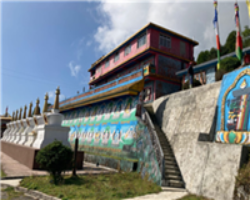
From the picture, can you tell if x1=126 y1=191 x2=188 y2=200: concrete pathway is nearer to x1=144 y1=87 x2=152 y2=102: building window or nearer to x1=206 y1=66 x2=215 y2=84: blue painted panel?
x1=144 y1=87 x2=152 y2=102: building window

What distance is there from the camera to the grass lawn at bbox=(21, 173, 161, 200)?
7227 millimetres

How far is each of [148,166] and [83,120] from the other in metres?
13.2

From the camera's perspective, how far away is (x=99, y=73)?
27781 millimetres

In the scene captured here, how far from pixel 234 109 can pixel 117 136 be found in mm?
8627

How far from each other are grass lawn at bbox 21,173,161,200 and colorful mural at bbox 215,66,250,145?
3567 mm

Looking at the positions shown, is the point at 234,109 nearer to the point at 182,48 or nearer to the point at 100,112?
the point at 100,112

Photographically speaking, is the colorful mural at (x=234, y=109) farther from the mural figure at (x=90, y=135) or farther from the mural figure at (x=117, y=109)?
the mural figure at (x=90, y=135)

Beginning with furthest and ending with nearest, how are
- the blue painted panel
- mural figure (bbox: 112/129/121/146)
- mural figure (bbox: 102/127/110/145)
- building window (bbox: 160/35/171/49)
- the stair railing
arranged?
building window (bbox: 160/35/171/49)
mural figure (bbox: 102/127/110/145)
the blue painted panel
mural figure (bbox: 112/129/121/146)
the stair railing

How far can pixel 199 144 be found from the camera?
849 cm

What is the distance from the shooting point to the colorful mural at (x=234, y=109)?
26.4 feet

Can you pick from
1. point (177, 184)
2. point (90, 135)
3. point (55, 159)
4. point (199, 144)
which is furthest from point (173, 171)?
point (90, 135)

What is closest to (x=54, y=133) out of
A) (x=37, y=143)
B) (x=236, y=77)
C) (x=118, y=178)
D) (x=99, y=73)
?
(x=37, y=143)

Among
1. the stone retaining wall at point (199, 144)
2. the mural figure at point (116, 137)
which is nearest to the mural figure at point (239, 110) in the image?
the stone retaining wall at point (199, 144)

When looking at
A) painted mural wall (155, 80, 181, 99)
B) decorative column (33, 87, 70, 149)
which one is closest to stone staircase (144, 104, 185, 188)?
decorative column (33, 87, 70, 149)
